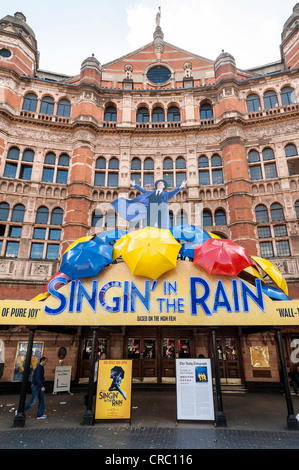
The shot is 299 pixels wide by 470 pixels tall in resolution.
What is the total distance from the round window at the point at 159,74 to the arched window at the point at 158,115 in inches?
135

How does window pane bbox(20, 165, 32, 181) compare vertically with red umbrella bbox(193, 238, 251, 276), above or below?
above

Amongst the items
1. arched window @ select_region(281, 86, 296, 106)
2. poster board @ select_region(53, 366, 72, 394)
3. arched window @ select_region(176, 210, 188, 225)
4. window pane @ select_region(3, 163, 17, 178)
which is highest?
arched window @ select_region(281, 86, 296, 106)

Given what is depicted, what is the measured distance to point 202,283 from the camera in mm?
10852

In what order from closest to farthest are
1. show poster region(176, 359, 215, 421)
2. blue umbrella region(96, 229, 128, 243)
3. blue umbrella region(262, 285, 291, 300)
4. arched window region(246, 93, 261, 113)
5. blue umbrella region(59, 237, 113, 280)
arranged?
show poster region(176, 359, 215, 421)
blue umbrella region(59, 237, 113, 280)
blue umbrella region(262, 285, 291, 300)
blue umbrella region(96, 229, 128, 243)
arched window region(246, 93, 261, 113)

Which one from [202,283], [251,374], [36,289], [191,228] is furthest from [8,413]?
[251,374]

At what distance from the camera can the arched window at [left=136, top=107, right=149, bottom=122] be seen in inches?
945

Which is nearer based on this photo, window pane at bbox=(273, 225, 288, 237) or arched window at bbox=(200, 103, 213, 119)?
window pane at bbox=(273, 225, 288, 237)

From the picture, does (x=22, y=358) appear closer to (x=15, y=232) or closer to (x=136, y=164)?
(x=15, y=232)

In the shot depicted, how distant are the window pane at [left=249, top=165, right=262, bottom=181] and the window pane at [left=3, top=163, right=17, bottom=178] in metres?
17.8

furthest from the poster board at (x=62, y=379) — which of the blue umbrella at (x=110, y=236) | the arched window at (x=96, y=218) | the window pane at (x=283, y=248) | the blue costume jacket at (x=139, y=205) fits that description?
the window pane at (x=283, y=248)

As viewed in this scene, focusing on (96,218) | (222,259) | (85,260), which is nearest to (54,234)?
(96,218)

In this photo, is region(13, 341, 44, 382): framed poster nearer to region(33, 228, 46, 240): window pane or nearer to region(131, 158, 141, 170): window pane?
region(33, 228, 46, 240): window pane

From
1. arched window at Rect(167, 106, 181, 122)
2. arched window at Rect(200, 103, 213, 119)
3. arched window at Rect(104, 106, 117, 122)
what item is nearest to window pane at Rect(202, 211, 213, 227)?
arched window at Rect(200, 103, 213, 119)
